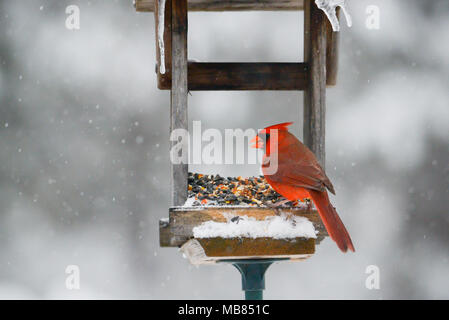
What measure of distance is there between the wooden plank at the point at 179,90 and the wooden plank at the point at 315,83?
67 cm

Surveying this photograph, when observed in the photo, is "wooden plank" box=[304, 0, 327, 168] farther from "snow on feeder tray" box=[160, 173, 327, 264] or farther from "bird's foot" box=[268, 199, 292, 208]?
"snow on feeder tray" box=[160, 173, 327, 264]

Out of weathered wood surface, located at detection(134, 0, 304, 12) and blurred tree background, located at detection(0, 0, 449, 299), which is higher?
→ weathered wood surface, located at detection(134, 0, 304, 12)

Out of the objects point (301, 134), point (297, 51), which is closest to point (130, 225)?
point (297, 51)

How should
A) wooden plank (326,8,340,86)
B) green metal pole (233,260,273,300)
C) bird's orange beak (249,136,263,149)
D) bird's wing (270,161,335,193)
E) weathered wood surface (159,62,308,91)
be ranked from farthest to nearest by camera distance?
weathered wood surface (159,62,308,91), wooden plank (326,8,340,86), bird's orange beak (249,136,263,149), green metal pole (233,260,273,300), bird's wing (270,161,335,193)

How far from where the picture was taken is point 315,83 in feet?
11.0

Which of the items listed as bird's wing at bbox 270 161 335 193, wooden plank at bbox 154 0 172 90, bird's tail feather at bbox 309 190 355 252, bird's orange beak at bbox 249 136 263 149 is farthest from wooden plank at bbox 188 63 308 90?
bird's tail feather at bbox 309 190 355 252

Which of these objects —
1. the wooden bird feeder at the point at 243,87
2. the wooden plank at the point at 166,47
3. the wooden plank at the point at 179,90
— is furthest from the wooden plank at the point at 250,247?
the wooden plank at the point at 166,47

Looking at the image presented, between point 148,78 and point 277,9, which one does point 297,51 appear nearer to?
point 148,78

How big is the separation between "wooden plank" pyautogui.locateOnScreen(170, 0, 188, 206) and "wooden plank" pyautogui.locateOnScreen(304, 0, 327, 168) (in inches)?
26.3

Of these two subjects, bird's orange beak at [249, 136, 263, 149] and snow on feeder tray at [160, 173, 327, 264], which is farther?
bird's orange beak at [249, 136, 263, 149]

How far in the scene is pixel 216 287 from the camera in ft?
25.8

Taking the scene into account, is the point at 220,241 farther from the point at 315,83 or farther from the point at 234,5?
the point at 234,5

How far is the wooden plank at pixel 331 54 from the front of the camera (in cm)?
349

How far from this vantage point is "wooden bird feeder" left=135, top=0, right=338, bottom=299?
2838 millimetres
